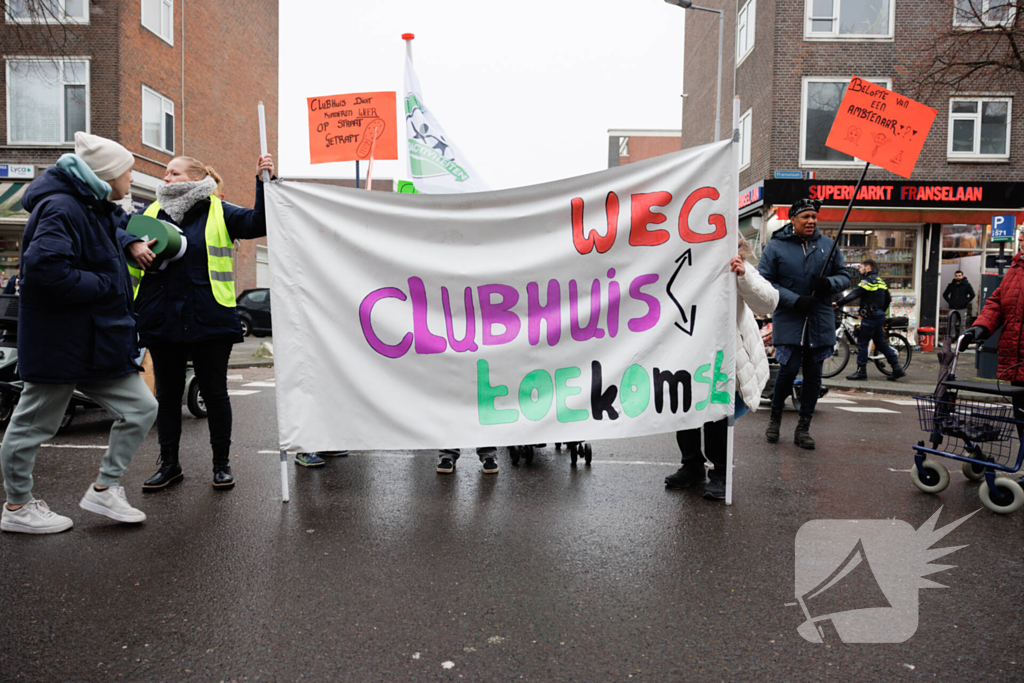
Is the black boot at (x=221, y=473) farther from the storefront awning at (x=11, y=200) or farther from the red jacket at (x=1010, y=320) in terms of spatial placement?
the storefront awning at (x=11, y=200)

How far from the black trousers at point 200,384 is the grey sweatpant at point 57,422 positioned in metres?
0.58

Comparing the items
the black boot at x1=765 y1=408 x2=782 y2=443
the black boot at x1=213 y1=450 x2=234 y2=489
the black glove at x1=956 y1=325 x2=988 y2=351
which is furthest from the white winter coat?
the black boot at x1=213 y1=450 x2=234 y2=489

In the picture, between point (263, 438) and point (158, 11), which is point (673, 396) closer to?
point (263, 438)

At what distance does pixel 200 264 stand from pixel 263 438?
2541mm

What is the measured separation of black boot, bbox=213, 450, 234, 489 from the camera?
15.7 feet

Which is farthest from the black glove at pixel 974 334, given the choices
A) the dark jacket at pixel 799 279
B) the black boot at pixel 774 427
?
the black boot at pixel 774 427

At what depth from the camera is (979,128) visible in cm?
2019

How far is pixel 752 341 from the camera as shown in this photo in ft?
15.5

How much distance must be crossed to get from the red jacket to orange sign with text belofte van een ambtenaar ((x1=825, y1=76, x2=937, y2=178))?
108cm

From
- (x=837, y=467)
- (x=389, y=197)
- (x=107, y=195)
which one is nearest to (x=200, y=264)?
(x=107, y=195)

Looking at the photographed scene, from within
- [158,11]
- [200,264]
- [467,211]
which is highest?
[158,11]

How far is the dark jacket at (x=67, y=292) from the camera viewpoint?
359 cm

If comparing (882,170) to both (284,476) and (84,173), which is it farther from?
(84,173)

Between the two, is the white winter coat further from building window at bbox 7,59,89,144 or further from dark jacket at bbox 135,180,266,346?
building window at bbox 7,59,89,144
